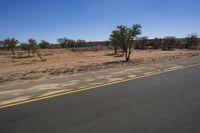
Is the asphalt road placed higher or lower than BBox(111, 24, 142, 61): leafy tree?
lower

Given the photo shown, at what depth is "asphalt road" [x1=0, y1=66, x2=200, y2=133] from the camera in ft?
14.4

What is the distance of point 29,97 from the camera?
23.4ft

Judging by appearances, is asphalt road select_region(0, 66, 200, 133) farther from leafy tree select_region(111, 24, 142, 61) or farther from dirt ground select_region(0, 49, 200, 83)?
leafy tree select_region(111, 24, 142, 61)

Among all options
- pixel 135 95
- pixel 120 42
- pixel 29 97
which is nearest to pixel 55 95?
pixel 29 97

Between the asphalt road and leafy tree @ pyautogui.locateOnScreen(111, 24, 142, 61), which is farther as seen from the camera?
leafy tree @ pyautogui.locateOnScreen(111, 24, 142, 61)

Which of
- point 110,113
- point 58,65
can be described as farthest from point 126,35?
point 110,113

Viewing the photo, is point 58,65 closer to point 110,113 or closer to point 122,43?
point 122,43

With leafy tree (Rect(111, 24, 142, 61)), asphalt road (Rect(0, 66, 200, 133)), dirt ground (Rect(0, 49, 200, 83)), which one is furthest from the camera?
leafy tree (Rect(111, 24, 142, 61))

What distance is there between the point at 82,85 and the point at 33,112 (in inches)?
144

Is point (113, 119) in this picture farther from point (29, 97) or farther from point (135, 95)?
point (29, 97)

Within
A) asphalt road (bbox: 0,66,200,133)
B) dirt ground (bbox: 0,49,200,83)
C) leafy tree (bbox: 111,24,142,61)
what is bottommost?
dirt ground (bbox: 0,49,200,83)

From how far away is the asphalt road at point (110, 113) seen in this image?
438 centimetres

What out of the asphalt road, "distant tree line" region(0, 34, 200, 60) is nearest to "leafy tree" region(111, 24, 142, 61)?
"distant tree line" region(0, 34, 200, 60)

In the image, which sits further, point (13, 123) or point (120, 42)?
point (120, 42)
